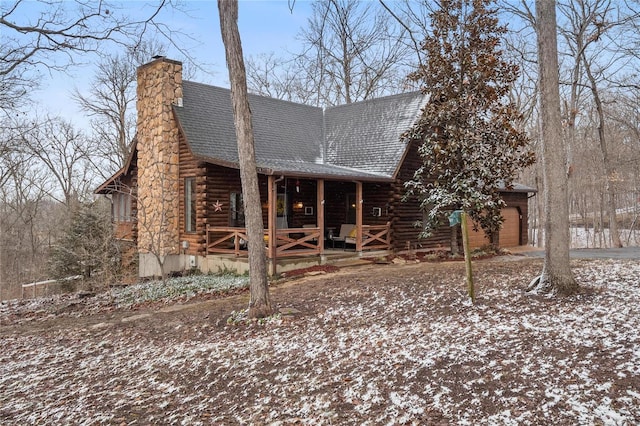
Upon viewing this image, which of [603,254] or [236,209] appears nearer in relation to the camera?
[603,254]

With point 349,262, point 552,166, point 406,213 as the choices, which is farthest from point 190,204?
point 552,166

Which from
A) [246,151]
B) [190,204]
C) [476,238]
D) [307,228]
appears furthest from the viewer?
[476,238]

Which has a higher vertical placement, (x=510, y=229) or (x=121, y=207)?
(x=121, y=207)

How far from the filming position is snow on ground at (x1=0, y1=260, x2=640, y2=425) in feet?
13.3

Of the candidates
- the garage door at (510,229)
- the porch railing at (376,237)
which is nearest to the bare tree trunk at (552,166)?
the porch railing at (376,237)

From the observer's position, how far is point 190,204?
14570mm

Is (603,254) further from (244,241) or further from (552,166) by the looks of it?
(244,241)

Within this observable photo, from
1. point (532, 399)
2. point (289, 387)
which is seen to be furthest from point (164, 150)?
point (532, 399)

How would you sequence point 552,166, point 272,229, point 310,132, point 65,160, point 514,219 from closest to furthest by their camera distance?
point 552,166, point 272,229, point 310,132, point 514,219, point 65,160

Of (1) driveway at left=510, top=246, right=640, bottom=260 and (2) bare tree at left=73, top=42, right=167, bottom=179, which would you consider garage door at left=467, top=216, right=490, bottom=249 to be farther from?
(2) bare tree at left=73, top=42, right=167, bottom=179

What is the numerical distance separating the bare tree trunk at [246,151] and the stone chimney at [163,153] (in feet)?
24.8

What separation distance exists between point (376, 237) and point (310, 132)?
636 centimetres

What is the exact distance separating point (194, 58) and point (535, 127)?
2254 centimetres

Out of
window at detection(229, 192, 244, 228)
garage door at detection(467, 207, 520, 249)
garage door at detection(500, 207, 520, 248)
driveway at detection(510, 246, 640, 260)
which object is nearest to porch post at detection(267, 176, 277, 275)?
window at detection(229, 192, 244, 228)
